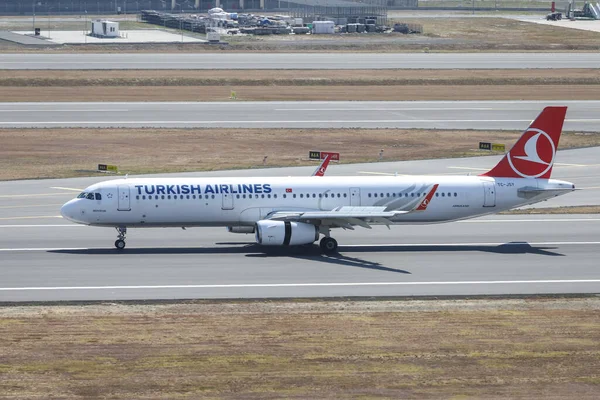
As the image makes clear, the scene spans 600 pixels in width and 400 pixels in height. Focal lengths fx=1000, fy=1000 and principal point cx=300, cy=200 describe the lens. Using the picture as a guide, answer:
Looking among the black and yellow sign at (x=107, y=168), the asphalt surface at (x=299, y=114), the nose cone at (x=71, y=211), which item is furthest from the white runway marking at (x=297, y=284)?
the asphalt surface at (x=299, y=114)

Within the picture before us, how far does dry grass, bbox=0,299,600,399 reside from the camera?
3244 centimetres

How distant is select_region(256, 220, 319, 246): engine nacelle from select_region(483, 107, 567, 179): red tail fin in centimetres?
1140

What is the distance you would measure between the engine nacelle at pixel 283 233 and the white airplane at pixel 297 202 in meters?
0.05

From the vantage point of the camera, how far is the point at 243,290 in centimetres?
4494

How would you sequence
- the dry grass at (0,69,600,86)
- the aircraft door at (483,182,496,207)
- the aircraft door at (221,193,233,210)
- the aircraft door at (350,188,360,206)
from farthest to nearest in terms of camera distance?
the dry grass at (0,69,600,86) < the aircraft door at (483,182,496,207) < the aircraft door at (350,188,360,206) < the aircraft door at (221,193,233,210)

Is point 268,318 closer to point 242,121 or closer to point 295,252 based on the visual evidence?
point 295,252

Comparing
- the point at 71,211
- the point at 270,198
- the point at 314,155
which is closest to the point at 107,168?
the point at 314,155

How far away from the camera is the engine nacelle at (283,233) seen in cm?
5141

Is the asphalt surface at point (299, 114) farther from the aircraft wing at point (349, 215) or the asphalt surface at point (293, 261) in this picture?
the aircraft wing at point (349, 215)

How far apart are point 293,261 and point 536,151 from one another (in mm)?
15770

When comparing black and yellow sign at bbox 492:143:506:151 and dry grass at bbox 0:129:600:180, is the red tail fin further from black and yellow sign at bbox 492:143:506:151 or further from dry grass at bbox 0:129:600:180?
black and yellow sign at bbox 492:143:506:151

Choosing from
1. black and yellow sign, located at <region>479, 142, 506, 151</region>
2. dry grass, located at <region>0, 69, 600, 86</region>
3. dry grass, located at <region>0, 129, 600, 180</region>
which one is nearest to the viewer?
dry grass, located at <region>0, 129, 600, 180</region>

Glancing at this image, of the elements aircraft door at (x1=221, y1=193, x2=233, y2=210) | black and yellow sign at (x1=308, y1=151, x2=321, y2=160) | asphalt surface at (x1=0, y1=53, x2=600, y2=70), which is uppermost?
asphalt surface at (x1=0, y1=53, x2=600, y2=70)

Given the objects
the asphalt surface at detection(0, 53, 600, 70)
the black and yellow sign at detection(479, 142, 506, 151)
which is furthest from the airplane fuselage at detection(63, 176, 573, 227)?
the asphalt surface at detection(0, 53, 600, 70)
